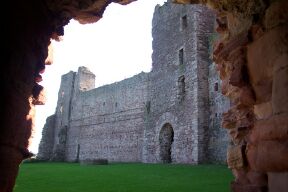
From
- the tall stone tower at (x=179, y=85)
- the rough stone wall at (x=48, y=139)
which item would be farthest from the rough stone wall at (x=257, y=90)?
the rough stone wall at (x=48, y=139)

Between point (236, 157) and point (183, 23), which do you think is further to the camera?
point (183, 23)

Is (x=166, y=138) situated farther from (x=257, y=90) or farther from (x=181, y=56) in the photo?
(x=257, y=90)

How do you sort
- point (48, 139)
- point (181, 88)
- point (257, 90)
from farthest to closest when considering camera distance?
point (48, 139) < point (181, 88) < point (257, 90)

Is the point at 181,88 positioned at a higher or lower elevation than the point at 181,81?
lower

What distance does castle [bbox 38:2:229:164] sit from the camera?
1567 cm

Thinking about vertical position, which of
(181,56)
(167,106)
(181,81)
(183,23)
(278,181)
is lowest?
(278,181)

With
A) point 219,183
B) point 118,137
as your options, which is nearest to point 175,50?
point 118,137

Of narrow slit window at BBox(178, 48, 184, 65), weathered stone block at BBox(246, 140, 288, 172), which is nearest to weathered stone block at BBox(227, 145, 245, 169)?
weathered stone block at BBox(246, 140, 288, 172)

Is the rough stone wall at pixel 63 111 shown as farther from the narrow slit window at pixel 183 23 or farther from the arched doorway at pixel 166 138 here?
the narrow slit window at pixel 183 23

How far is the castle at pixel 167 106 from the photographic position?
15672mm

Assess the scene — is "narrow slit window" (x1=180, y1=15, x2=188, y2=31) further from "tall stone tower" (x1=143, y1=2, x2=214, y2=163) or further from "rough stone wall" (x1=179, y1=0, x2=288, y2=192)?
"rough stone wall" (x1=179, y1=0, x2=288, y2=192)

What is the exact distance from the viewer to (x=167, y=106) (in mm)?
18234

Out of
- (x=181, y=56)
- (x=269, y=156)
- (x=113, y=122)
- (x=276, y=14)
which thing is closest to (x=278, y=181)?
(x=269, y=156)

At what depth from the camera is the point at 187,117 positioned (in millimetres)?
16375
